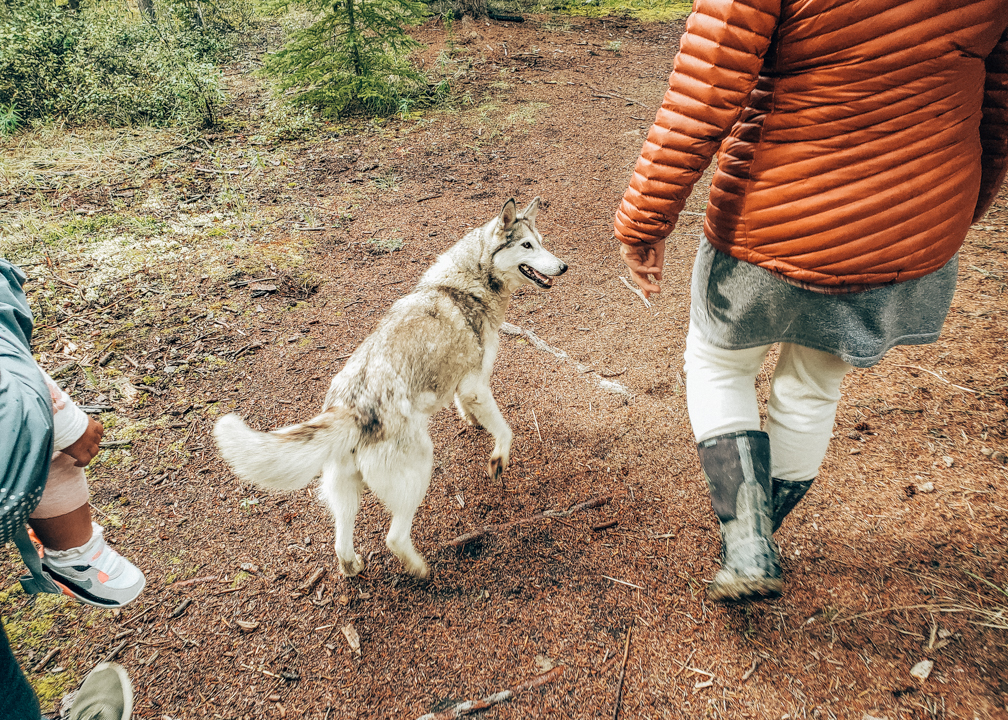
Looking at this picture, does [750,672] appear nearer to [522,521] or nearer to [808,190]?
[522,521]

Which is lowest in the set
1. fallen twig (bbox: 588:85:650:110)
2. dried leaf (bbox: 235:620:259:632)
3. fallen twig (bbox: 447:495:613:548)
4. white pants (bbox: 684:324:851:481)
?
fallen twig (bbox: 447:495:613:548)

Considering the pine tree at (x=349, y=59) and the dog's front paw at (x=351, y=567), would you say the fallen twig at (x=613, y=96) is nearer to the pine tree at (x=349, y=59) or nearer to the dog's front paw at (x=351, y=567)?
the pine tree at (x=349, y=59)

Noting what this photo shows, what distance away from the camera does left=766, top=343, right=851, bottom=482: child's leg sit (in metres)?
1.86

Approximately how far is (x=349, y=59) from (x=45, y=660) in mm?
8264

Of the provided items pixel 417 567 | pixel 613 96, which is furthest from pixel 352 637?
pixel 613 96

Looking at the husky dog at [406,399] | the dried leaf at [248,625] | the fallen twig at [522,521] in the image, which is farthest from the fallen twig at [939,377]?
the dried leaf at [248,625]

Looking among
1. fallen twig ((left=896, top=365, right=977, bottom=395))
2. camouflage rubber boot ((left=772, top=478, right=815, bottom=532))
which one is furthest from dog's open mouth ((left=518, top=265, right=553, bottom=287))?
fallen twig ((left=896, top=365, right=977, bottom=395))

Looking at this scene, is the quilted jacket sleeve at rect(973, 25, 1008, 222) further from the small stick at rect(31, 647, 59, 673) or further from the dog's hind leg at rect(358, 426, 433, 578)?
the small stick at rect(31, 647, 59, 673)

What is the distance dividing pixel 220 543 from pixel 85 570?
0.79 metres

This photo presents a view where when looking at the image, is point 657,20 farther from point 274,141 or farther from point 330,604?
point 330,604

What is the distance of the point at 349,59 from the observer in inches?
309

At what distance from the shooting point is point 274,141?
287 inches

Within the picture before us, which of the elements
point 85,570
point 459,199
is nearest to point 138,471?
point 85,570

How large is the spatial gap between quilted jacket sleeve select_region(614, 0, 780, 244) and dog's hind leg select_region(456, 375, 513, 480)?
1547 millimetres
